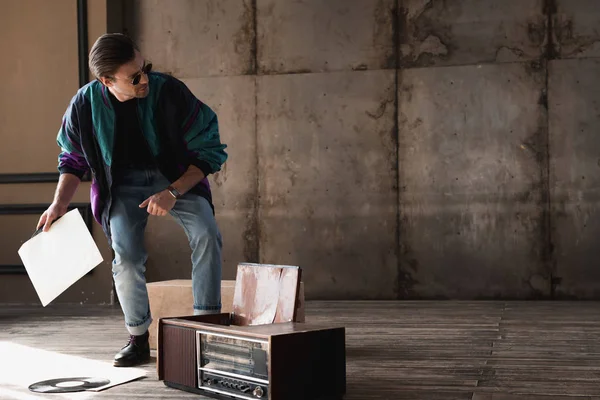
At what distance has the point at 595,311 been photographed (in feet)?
15.2

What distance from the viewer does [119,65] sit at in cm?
273

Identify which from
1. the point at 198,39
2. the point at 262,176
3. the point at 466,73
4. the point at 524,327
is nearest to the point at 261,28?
the point at 198,39

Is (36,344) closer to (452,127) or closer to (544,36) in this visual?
(452,127)

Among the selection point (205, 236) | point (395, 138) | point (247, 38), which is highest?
point (247, 38)

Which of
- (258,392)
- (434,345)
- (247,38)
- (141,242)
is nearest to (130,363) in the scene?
(141,242)

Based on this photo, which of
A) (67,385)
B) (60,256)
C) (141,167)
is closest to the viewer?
(67,385)

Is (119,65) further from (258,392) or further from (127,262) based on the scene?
(258,392)

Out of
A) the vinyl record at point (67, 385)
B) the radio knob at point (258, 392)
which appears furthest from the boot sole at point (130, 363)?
the radio knob at point (258, 392)

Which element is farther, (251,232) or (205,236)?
(251,232)

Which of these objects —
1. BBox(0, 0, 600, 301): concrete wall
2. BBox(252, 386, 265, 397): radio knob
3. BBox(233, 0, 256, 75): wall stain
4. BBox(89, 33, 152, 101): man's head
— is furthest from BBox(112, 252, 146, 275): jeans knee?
BBox(233, 0, 256, 75): wall stain

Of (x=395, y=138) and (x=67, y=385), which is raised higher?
(x=395, y=138)

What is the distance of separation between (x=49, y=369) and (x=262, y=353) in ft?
3.99

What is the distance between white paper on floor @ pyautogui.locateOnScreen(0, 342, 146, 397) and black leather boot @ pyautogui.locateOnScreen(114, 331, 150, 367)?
0.04 m

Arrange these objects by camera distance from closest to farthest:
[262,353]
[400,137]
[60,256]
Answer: [262,353]
[60,256]
[400,137]
